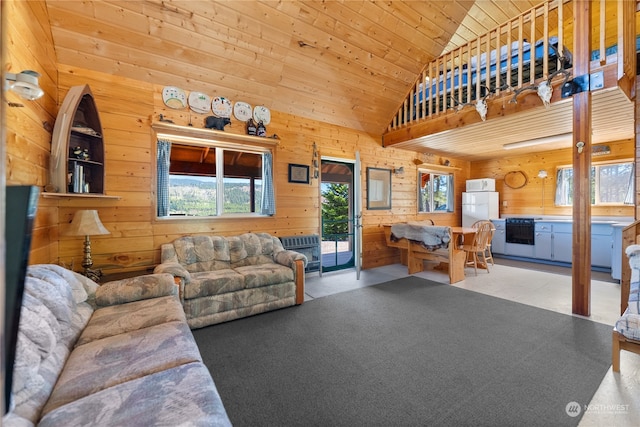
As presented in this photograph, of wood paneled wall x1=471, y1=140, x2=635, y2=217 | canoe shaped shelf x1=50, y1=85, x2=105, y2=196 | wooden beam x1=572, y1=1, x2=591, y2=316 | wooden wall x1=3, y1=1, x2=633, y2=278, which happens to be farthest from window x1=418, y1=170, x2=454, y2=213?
canoe shaped shelf x1=50, y1=85, x2=105, y2=196

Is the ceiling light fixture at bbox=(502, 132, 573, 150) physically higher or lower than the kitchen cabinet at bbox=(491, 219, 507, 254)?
higher

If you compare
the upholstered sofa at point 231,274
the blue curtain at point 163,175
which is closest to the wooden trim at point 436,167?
the upholstered sofa at point 231,274

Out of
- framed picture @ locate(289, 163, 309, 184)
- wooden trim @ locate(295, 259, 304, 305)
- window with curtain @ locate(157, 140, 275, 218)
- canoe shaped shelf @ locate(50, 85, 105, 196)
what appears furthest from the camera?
framed picture @ locate(289, 163, 309, 184)

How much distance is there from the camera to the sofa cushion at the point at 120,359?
1194 millimetres

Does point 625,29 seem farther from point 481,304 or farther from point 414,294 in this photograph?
point 414,294

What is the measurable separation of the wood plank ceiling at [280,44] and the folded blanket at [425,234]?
213 centimetres

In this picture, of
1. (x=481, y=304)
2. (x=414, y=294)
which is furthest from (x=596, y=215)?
(x=414, y=294)

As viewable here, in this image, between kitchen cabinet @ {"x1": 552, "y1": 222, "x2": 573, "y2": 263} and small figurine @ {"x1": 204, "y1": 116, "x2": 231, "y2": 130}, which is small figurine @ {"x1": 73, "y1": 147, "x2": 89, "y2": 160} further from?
kitchen cabinet @ {"x1": 552, "y1": 222, "x2": 573, "y2": 263}

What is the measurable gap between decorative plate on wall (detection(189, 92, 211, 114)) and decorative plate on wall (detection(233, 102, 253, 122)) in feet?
1.15

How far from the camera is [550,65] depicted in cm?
324

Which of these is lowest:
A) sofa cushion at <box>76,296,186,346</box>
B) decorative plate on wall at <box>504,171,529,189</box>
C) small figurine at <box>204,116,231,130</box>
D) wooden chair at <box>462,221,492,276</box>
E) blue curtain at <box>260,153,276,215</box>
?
sofa cushion at <box>76,296,186,346</box>

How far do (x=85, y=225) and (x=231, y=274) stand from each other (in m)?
1.38

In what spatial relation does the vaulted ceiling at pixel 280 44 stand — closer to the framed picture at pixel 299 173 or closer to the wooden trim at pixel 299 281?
the framed picture at pixel 299 173

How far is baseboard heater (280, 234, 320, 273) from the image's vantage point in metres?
4.16
